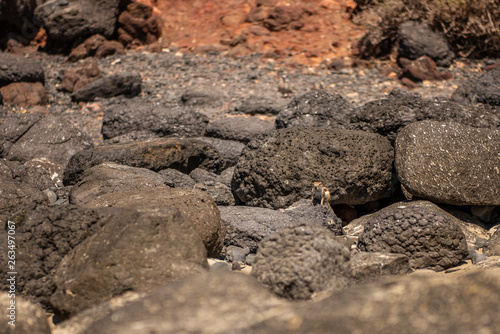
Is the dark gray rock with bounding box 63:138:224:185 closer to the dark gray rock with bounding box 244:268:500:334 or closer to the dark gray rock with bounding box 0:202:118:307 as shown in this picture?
the dark gray rock with bounding box 0:202:118:307

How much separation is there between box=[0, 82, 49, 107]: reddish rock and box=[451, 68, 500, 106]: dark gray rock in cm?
697

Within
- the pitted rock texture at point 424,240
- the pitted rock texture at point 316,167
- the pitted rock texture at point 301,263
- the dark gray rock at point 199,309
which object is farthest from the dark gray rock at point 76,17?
the dark gray rock at point 199,309

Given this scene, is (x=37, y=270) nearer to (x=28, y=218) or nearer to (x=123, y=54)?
(x=28, y=218)

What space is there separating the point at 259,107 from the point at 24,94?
14.3ft

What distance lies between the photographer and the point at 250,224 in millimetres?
4848

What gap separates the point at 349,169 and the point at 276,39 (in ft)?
23.0

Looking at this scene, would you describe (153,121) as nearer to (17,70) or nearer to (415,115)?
(415,115)

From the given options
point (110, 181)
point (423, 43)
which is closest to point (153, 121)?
point (110, 181)

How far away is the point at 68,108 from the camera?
9844 mm

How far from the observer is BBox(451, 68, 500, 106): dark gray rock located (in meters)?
6.80

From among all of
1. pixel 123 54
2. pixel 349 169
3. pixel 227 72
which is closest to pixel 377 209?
pixel 349 169

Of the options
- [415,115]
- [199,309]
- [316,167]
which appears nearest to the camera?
[199,309]

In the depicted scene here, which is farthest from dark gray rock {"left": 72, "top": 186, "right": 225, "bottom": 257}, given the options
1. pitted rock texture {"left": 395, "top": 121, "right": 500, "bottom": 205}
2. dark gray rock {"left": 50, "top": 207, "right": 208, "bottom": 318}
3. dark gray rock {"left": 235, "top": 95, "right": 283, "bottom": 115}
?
dark gray rock {"left": 235, "top": 95, "right": 283, "bottom": 115}

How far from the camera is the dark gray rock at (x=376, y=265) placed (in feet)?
12.5
